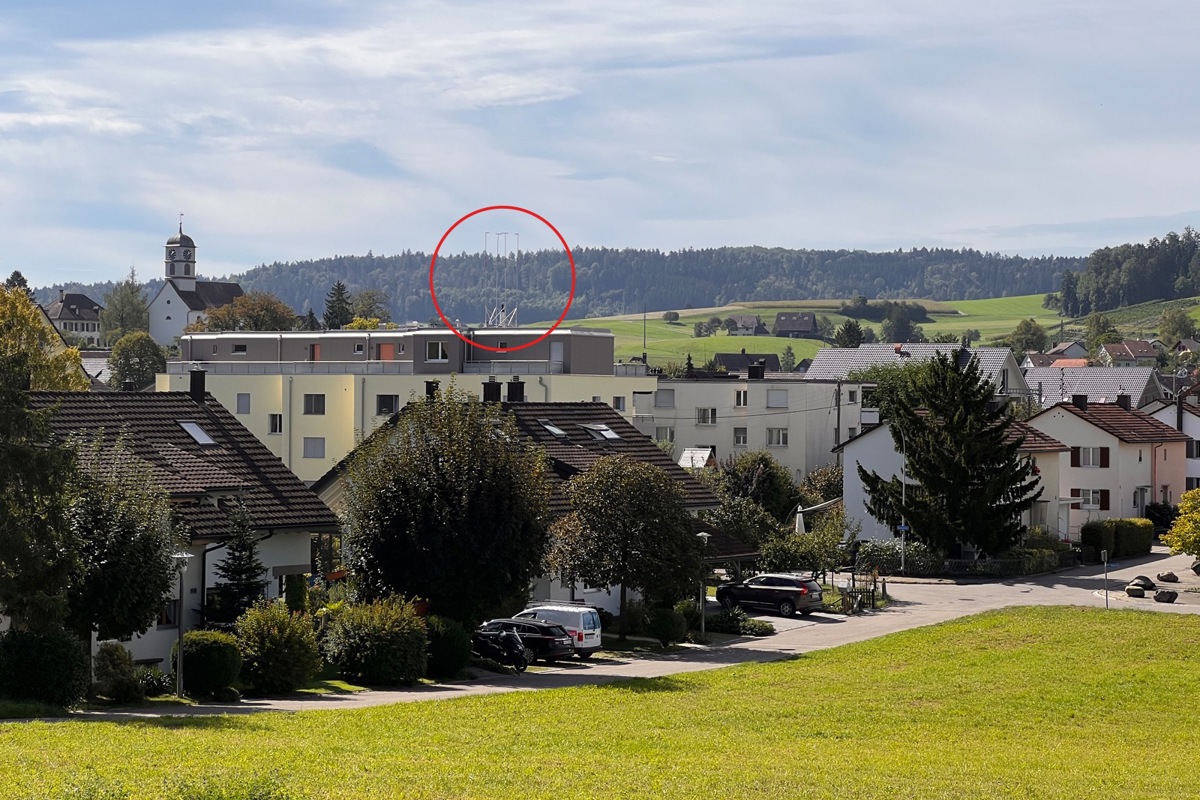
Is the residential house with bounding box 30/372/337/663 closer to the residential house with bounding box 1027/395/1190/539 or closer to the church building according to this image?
the residential house with bounding box 1027/395/1190/539

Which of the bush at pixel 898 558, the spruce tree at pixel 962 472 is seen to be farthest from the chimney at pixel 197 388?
the spruce tree at pixel 962 472

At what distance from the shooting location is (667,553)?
3831 cm

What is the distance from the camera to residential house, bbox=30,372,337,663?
32.7 m

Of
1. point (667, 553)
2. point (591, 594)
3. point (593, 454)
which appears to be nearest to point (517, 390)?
point (593, 454)

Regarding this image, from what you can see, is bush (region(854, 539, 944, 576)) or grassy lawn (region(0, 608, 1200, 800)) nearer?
grassy lawn (region(0, 608, 1200, 800))

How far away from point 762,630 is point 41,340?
35.9 meters

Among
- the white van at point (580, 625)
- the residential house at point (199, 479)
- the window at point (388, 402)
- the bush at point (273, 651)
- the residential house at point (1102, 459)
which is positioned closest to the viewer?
the bush at point (273, 651)

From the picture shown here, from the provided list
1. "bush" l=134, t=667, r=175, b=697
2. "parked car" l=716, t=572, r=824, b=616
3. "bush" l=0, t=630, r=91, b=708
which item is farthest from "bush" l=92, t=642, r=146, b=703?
"parked car" l=716, t=572, r=824, b=616

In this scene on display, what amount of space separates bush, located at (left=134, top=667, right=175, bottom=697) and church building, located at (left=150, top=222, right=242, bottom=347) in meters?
158

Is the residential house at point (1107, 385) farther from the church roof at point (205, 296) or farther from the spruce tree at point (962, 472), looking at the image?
the church roof at point (205, 296)

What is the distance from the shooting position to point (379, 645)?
31188 mm

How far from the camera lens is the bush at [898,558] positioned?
58938 mm

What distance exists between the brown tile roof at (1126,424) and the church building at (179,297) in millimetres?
127333

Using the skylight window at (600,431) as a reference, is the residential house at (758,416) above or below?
Result: above
